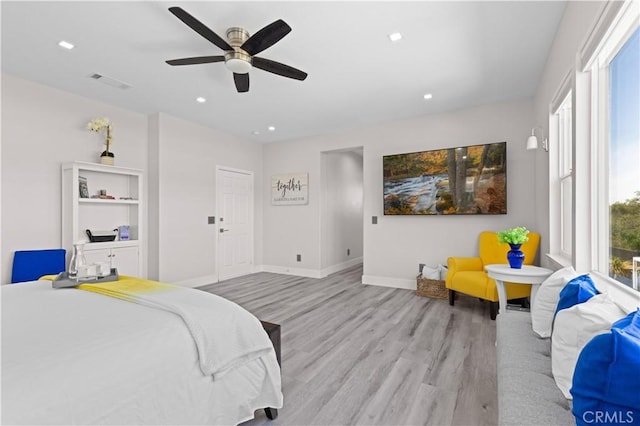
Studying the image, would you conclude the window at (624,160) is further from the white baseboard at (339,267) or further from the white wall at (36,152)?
the white wall at (36,152)

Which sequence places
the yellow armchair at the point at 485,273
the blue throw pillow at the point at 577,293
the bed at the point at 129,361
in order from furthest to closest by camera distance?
1. the yellow armchair at the point at 485,273
2. the blue throw pillow at the point at 577,293
3. the bed at the point at 129,361

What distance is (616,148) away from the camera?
64.5 inches

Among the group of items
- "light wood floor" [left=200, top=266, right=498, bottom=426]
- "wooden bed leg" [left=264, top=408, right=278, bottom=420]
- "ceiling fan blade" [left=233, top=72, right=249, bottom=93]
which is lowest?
"light wood floor" [left=200, top=266, right=498, bottom=426]

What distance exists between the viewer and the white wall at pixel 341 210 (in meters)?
5.61

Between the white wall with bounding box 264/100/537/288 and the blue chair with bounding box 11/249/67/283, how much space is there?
130 inches

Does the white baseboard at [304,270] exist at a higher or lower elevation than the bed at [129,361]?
lower

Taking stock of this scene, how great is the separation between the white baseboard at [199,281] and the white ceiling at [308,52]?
255 centimetres

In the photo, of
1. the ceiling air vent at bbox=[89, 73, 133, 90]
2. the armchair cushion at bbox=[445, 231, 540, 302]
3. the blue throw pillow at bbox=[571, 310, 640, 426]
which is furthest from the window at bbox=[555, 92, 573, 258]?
the ceiling air vent at bbox=[89, 73, 133, 90]

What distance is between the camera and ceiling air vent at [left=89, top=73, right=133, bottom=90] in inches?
125

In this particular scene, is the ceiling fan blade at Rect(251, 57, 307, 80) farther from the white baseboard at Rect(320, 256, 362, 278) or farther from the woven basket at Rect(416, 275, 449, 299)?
the white baseboard at Rect(320, 256, 362, 278)

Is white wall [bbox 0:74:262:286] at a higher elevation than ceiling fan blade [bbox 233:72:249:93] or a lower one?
lower

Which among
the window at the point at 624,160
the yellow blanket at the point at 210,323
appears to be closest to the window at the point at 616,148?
the window at the point at 624,160

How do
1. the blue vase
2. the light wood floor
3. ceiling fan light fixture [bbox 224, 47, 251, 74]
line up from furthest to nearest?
the blue vase
ceiling fan light fixture [bbox 224, 47, 251, 74]
the light wood floor

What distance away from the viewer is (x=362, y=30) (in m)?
2.40
